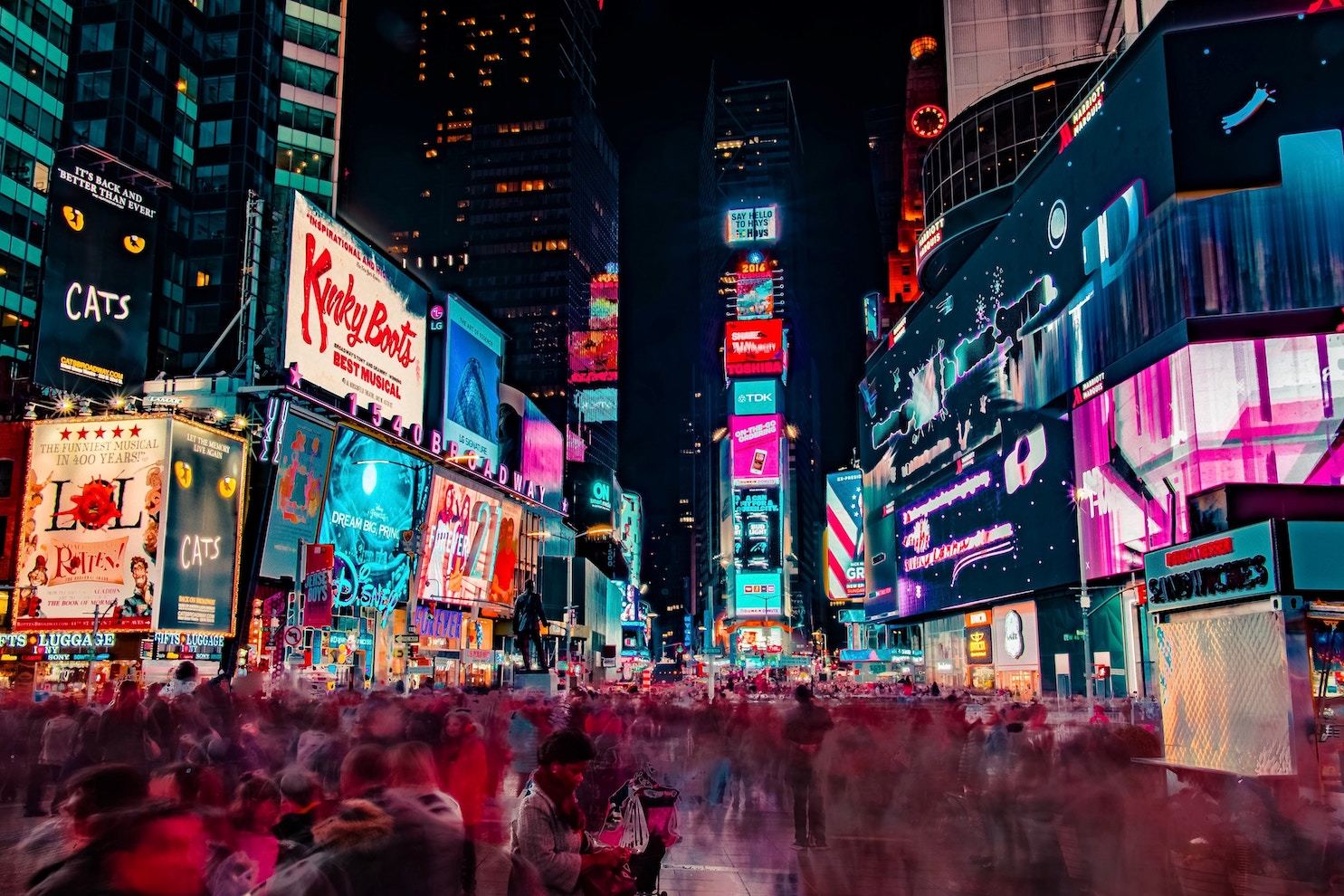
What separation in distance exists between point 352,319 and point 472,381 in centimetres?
1498

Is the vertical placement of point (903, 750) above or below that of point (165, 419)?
below

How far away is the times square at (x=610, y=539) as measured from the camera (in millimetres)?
8961

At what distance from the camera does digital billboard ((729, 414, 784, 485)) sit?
147 m

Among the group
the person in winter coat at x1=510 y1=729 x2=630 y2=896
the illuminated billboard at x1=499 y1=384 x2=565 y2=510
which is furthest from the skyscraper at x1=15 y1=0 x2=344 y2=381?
the person in winter coat at x1=510 y1=729 x2=630 y2=896

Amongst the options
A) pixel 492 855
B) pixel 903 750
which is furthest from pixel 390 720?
pixel 903 750

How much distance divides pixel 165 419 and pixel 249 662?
35.9 feet

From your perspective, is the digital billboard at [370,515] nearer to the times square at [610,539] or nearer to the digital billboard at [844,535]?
the times square at [610,539]

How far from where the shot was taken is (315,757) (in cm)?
850

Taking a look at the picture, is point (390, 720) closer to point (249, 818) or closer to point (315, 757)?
point (315, 757)

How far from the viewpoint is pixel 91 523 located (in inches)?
1522

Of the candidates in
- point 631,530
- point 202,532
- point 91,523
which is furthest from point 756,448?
point 91,523

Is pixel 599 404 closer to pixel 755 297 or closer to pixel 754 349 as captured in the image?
pixel 755 297

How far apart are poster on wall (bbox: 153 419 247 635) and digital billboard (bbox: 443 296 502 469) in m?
19.2

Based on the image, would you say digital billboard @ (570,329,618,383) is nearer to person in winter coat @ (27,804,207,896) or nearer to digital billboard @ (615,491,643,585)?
digital billboard @ (615,491,643,585)
